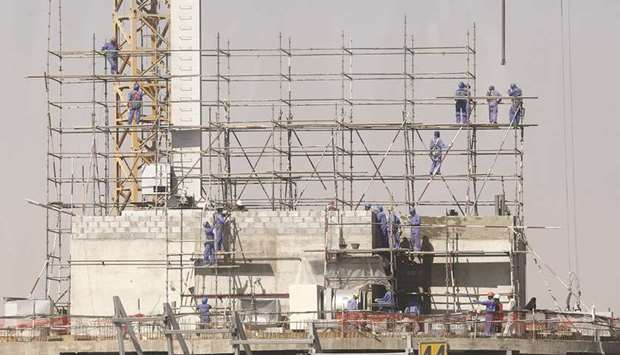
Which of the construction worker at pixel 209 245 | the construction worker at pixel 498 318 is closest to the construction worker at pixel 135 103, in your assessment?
the construction worker at pixel 209 245

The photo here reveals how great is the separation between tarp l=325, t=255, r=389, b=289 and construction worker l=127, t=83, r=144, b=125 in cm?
1454

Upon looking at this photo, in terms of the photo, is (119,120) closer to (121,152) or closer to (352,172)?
(121,152)

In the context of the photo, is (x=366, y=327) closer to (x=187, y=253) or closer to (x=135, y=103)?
(x=187, y=253)

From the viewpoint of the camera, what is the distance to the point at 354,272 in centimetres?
9631

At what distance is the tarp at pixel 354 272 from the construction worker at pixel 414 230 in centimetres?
296

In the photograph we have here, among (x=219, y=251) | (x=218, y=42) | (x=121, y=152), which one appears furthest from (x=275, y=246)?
(x=121, y=152)

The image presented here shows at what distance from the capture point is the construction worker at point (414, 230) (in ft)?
324

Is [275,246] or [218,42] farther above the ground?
[218,42]

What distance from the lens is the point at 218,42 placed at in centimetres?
10225

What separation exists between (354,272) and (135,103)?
619 inches

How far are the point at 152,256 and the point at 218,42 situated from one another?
941 cm

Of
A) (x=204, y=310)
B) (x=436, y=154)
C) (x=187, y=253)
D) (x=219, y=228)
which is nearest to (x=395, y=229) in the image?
(x=436, y=154)

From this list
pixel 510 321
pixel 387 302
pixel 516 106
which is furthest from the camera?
pixel 516 106

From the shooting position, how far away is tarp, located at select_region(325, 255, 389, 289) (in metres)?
96.1
